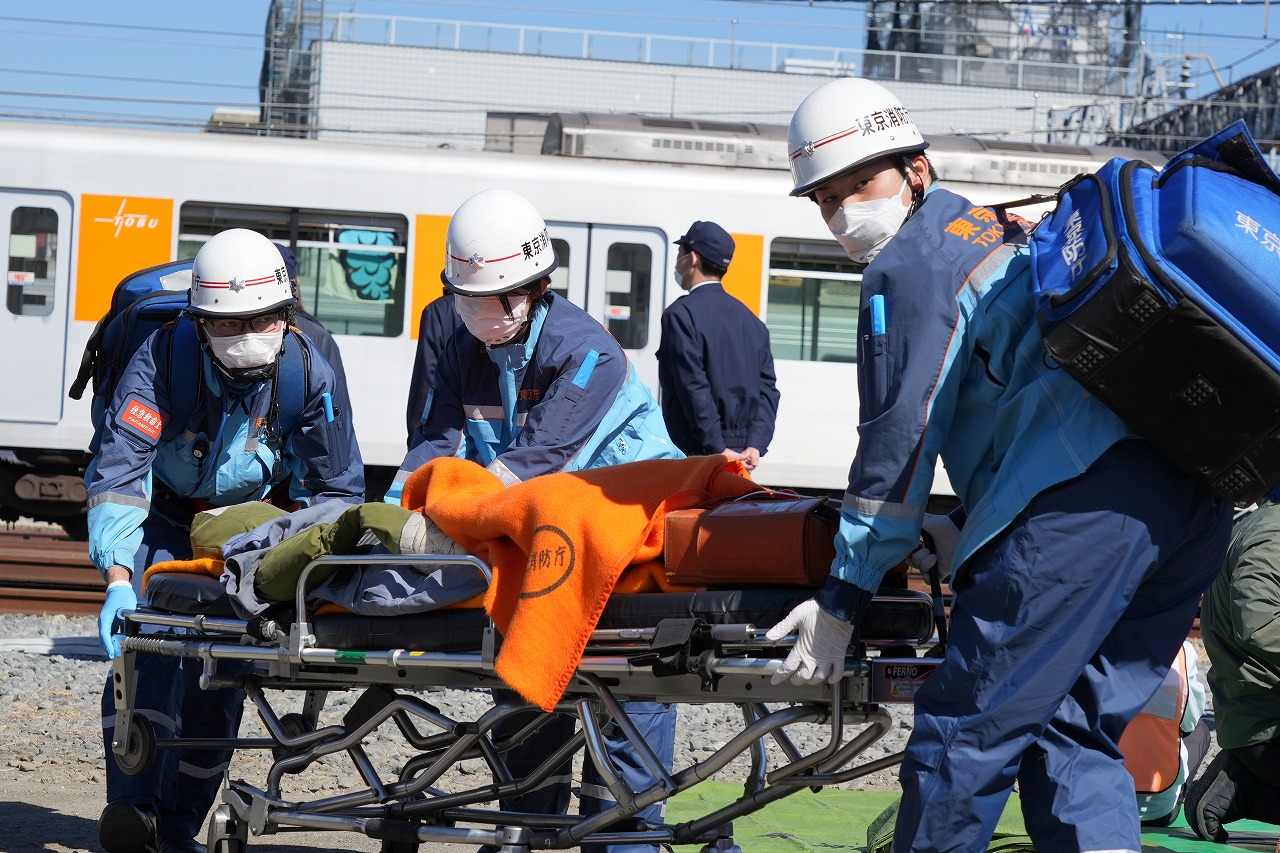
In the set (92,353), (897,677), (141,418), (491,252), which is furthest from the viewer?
(92,353)

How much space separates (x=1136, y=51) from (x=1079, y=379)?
39.9 meters

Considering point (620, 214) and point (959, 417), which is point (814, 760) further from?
point (620, 214)

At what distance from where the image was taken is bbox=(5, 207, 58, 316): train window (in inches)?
470

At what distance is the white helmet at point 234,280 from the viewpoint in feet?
15.4

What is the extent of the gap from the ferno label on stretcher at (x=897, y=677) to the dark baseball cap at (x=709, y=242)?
502cm

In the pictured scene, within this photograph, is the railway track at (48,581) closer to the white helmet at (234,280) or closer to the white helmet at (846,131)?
the white helmet at (234,280)

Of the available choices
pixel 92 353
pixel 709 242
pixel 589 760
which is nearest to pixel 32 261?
pixel 709 242

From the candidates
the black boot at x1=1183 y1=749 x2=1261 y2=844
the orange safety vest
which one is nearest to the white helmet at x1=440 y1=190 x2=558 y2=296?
the orange safety vest

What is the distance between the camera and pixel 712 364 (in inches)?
312

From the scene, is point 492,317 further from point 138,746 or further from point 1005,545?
point 1005,545

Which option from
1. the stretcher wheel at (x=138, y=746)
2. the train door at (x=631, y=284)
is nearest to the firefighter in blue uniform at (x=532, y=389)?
the stretcher wheel at (x=138, y=746)

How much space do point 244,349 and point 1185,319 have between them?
118 inches

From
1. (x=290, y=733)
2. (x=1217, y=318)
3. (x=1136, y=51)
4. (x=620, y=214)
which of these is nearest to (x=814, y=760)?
(x=1217, y=318)

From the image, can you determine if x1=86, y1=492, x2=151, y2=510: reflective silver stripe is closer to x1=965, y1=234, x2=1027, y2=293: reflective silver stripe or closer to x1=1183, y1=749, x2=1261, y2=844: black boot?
x1=965, y1=234, x2=1027, y2=293: reflective silver stripe
